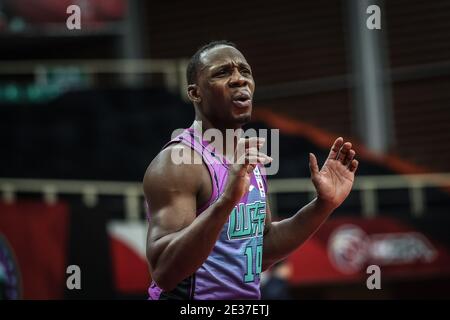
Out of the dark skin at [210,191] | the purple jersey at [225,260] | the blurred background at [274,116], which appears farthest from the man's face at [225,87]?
the blurred background at [274,116]

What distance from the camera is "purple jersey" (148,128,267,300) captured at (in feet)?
13.6

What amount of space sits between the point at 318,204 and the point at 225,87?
33.0 inches

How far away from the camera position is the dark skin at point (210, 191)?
12.1 ft

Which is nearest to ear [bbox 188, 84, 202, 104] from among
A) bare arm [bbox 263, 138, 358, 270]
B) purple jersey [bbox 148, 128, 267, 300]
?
purple jersey [bbox 148, 128, 267, 300]

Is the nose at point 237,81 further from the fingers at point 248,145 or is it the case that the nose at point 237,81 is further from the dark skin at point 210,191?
the fingers at point 248,145

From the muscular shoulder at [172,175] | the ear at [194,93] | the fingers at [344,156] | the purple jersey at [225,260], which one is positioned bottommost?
the purple jersey at [225,260]

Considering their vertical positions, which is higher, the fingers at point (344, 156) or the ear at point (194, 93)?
the ear at point (194, 93)

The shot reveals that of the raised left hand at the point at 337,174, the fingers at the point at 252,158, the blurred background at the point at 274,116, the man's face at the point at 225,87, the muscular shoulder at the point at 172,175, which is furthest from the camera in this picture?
the blurred background at the point at 274,116

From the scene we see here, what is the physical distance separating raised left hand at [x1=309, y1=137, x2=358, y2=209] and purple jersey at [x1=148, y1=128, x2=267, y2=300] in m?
0.45

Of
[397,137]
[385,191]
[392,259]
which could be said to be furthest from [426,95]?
[392,259]

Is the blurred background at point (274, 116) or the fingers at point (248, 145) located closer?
the fingers at point (248, 145)

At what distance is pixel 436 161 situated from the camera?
14.6m

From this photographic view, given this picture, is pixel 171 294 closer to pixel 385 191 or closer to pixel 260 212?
pixel 260 212

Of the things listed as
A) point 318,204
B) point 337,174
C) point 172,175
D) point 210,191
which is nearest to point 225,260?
point 210,191
